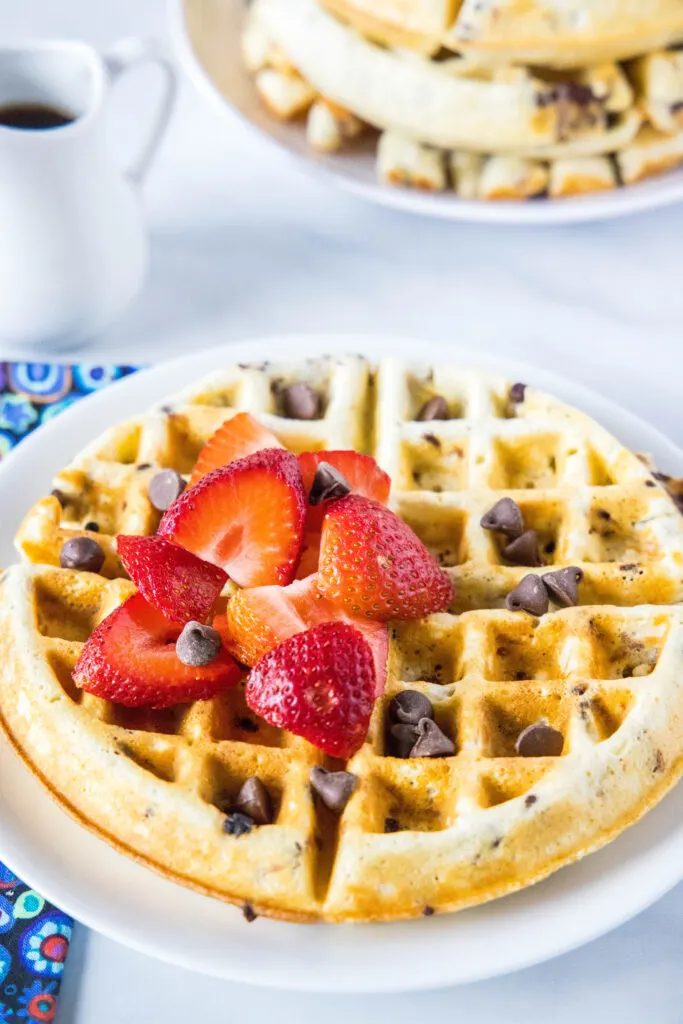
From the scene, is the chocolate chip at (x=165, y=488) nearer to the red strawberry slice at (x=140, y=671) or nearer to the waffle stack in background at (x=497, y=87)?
the red strawberry slice at (x=140, y=671)

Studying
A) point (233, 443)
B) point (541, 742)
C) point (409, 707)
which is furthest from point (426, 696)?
point (233, 443)

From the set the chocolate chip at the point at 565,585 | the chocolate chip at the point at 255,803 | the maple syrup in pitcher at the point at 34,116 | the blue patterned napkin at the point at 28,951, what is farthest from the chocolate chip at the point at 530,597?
the maple syrup in pitcher at the point at 34,116

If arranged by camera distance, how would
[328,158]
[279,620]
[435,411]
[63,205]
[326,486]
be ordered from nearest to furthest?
[279,620], [326,486], [435,411], [63,205], [328,158]

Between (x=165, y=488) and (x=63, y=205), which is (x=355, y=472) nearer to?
(x=165, y=488)

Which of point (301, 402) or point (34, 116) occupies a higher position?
point (34, 116)

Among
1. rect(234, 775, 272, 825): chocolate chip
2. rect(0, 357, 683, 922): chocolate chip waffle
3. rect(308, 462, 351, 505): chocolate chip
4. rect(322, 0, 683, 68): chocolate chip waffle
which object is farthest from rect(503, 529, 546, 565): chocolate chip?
rect(322, 0, 683, 68): chocolate chip waffle

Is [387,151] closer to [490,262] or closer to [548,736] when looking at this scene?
[490,262]
